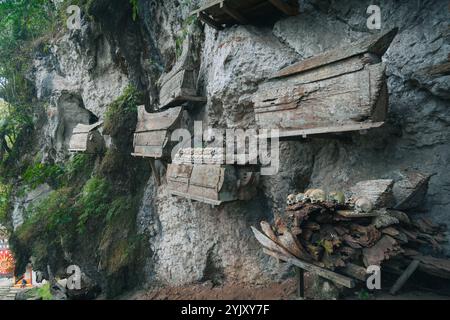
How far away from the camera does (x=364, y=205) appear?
3.65m

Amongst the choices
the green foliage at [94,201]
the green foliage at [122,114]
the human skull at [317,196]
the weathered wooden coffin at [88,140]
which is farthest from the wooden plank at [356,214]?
the weathered wooden coffin at [88,140]

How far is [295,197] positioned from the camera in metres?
4.04

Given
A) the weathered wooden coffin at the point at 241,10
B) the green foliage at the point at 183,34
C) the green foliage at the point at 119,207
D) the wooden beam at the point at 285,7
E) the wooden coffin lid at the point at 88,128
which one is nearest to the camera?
the wooden beam at the point at 285,7

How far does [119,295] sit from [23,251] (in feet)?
11.2

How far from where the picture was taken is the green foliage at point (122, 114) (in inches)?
321

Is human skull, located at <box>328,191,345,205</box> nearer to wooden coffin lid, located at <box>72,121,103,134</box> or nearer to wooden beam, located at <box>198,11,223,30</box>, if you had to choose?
wooden beam, located at <box>198,11,223,30</box>

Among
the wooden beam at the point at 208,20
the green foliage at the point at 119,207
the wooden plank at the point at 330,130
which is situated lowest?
the green foliage at the point at 119,207

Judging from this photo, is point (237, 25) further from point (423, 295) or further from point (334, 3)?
point (423, 295)

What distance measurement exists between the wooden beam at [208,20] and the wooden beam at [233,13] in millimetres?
524

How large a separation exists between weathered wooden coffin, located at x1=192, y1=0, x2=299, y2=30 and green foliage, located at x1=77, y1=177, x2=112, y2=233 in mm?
5450

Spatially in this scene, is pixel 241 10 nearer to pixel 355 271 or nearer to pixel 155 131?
pixel 155 131

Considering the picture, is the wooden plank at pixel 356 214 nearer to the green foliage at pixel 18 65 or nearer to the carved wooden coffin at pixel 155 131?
the carved wooden coffin at pixel 155 131

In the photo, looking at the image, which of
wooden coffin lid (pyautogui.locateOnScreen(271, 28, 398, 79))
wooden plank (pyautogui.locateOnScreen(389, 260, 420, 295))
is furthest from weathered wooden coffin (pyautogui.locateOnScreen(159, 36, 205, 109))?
wooden plank (pyautogui.locateOnScreen(389, 260, 420, 295))

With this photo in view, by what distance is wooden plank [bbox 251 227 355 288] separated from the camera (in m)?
3.50
